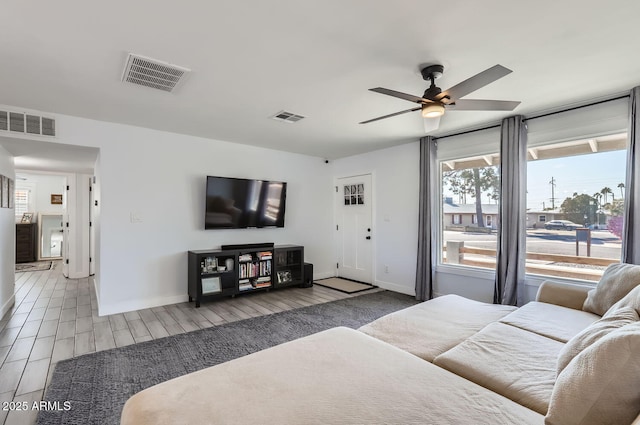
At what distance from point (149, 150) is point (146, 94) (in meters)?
1.40

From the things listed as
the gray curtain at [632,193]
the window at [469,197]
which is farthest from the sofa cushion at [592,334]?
the window at [469,197]

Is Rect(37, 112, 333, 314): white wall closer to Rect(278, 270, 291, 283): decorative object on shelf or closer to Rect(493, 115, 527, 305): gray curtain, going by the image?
Rect(278, 270, 291, 283): decorative object on shelf

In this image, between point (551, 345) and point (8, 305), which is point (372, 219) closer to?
point (551, 345)

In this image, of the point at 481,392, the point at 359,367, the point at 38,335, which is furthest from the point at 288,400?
the point at 38,335

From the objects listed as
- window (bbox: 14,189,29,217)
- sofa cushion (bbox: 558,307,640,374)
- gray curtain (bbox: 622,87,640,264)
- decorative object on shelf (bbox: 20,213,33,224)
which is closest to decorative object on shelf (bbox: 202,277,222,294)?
sofa cushion (bbox: 558,307,640,374)

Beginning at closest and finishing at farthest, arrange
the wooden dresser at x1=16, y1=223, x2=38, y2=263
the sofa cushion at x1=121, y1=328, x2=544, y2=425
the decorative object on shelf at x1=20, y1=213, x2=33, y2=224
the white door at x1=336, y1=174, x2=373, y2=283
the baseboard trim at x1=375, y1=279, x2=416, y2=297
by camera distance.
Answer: the sofa cushion at x1=121, y1=328, x2=544, y2=425, the baseboard trim at x1=375, y1=279, x2=416, y2=297, the white door at x1=336, y1=174, x2=373, y2=283, the wooden dresser at x1=16, y1=223, x2=38, y2=263, the decorative object on shelf at x1=20, y1=213, x2=33, y2=224

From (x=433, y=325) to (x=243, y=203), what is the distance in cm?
358

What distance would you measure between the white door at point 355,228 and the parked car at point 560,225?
8.54 feet

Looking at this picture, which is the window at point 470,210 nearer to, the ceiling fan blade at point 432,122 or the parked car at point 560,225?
the parked car at point 560,225

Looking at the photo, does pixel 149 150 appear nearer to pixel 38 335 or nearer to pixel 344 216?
pixel 38 335

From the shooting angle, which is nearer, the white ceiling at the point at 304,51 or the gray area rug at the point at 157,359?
the white ceiling at the point at 304,51

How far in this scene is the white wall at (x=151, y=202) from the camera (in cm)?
383

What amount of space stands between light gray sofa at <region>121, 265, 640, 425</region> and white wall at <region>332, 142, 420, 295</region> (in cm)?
292

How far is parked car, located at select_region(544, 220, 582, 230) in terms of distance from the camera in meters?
3.44
